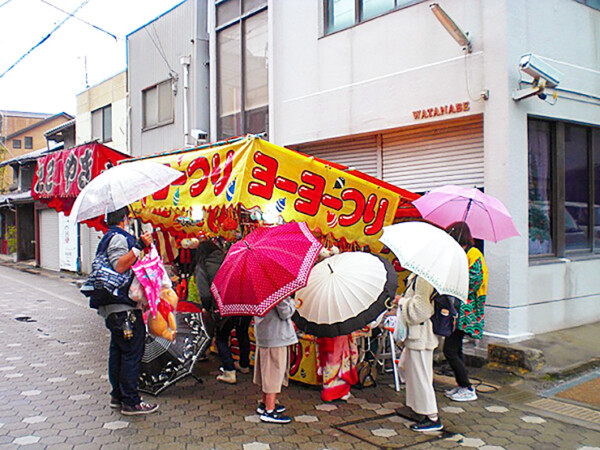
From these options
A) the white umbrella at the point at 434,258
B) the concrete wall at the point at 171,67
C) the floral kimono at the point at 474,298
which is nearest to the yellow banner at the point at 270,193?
the floral kimono at the point at 474,298

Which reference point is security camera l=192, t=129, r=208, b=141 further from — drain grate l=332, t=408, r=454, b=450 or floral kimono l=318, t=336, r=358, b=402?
drain grate l=332, t=408, r=454, b=450

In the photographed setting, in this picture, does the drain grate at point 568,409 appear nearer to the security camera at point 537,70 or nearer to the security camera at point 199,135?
the security camera at point 537,70

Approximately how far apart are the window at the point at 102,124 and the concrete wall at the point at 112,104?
191 millimetres

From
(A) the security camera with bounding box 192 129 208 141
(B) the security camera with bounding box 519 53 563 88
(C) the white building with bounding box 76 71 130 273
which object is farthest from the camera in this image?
(C) the white building with bounding box 76 71 130 273

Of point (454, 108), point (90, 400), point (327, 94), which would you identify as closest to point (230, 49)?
A: point (327, 94)

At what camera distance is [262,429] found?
17.4ft

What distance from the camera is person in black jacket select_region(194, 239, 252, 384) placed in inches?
270

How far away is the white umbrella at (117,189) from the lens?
18.0ft

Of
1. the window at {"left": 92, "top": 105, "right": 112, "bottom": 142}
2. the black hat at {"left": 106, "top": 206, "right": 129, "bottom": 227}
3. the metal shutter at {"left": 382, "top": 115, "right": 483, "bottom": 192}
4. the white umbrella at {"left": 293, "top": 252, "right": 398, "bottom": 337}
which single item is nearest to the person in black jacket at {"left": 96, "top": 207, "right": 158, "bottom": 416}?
the black hat at {"left": 106, "top": 206, "right": 129, "bottom": 227}

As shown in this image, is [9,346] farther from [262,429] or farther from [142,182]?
[262,429]

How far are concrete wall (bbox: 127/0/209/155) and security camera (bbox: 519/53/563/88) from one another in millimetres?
9375

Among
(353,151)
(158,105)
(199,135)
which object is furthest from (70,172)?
(158,105)

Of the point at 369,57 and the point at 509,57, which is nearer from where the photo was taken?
the point at 509,57

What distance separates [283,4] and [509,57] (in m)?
5.74
